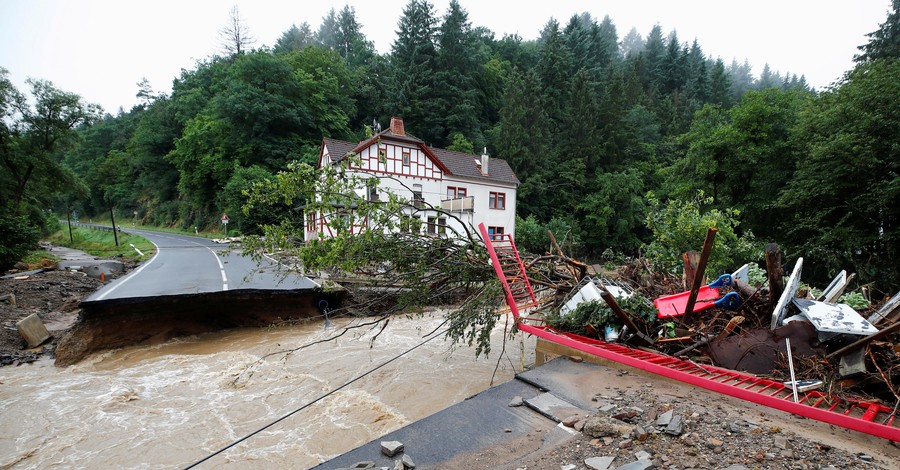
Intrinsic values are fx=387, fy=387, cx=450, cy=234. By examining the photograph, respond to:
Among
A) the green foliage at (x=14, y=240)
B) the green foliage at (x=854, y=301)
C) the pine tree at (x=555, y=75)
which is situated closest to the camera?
the green foliage at (x=854, y=301)

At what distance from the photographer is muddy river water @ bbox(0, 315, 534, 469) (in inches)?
220

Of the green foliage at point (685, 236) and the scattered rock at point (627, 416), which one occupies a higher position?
the green foliage at point (685, 236)

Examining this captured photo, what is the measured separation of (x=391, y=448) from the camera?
3186 millimetres

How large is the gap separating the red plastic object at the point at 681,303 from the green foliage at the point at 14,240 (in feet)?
70.6

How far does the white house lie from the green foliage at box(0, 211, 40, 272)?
38.1 feet

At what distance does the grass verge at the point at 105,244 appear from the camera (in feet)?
72.5

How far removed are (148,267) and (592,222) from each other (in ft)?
98.2

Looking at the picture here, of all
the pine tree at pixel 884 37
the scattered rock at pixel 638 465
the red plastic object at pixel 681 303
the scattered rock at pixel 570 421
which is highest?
the pine tree at pixel 884 37

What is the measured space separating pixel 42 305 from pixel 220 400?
30.2ft

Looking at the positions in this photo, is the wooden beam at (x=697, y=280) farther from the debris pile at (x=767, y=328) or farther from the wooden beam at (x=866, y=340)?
the wooden beam at (x=866, y=340)

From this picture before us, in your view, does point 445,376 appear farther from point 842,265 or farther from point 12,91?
point 12,91

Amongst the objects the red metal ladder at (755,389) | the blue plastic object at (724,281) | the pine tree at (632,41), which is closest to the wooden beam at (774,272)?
the blue plastic object at (724,281)

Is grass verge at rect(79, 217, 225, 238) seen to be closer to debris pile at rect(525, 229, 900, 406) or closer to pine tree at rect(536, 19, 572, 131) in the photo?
debris pile at rect(525, 229, 900, 406)

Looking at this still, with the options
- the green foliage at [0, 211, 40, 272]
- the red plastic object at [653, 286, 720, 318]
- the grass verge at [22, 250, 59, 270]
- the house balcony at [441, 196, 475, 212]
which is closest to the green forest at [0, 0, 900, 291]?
the green foliage at [0, 211, 40, 272]
